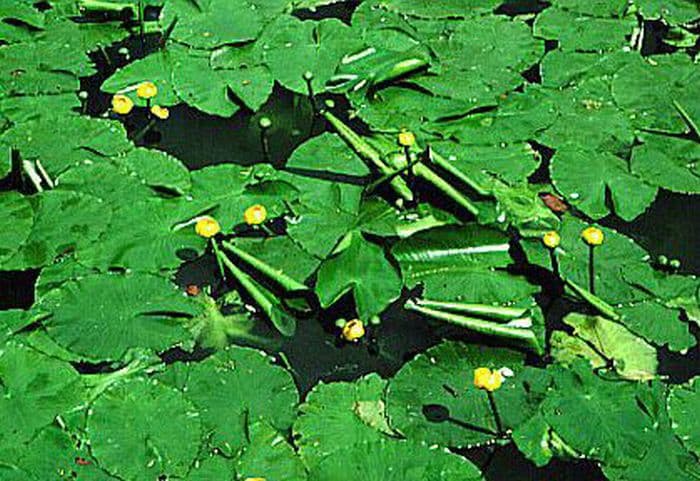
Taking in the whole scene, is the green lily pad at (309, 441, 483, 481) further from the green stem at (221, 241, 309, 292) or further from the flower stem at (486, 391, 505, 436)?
the green stem at (221, 241, 309, 292)

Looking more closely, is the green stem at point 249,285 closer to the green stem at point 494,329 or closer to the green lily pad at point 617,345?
the green stem at point 494,329

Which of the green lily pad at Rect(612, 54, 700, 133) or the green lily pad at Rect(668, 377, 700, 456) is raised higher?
the green lily pad at Rect(612, 54, 700, 133)

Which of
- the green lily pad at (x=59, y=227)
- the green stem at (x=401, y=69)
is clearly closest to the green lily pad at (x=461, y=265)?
the green stem at (x=401, y=69)

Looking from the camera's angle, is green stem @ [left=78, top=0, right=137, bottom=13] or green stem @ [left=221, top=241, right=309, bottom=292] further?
green stem @ [left=78, top=0, right=137, bottom=13]

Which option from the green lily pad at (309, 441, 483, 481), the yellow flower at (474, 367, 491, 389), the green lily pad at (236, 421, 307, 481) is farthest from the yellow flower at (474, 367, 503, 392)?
the green lily pad at (236, 421, 307, 481)

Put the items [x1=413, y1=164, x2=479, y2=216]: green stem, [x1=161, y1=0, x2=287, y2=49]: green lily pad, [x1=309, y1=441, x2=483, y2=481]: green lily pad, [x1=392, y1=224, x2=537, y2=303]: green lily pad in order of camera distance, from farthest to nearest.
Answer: [x1=161, y1=0, x2=287, y2=49]: green lily pad < [x1=413, y1=164, x2=479, y2=216]: green stem < [x1=392, y1=224, x2=537, y2=303]: green lily pad < [x1=309, y1=441, x2=483, y2=481]: green lily pad

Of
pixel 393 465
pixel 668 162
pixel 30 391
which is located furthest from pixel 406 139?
pixel 30 391

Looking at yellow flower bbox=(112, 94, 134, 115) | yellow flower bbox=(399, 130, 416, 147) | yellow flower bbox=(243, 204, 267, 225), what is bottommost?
yellow flower bbox=(243, 204, 267, 225)
